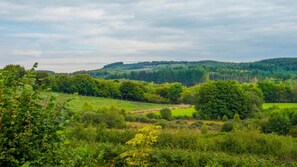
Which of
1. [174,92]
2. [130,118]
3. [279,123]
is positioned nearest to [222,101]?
[130,118]

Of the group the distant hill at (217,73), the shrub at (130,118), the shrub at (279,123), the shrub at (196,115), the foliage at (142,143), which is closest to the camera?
the foliage at (142,143)

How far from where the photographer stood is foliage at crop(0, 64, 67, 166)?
2.84 metres

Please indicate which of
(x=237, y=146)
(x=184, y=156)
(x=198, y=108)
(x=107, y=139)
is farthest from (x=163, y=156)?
(x=198, y=108)

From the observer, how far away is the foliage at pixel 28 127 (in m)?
2.84

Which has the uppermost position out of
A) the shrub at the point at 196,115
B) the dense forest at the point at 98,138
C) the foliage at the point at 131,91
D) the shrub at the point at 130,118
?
the dense forest at the point at 98,138

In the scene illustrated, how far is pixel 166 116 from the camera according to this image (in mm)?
53750

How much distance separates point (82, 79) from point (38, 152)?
72000mm

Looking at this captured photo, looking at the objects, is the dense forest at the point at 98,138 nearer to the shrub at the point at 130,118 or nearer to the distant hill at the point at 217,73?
the shrub at the point at 130,118

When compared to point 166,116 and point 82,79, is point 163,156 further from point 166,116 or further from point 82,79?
point 82,79

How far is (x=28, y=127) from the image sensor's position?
2.87 metres

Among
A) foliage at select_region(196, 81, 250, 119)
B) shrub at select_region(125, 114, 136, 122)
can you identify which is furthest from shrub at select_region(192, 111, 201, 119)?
shrub at select_region(125, 114, 136, 122)

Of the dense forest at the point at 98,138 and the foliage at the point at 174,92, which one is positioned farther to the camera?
the foliage at the point at 174,92

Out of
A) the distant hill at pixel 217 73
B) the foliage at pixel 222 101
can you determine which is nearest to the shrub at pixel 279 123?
the foliage at pixel 222 101

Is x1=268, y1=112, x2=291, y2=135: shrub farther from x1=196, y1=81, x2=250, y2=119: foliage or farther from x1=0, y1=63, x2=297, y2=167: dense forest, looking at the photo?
x1=196, y1=81, x2=250, y2=119: foliage
